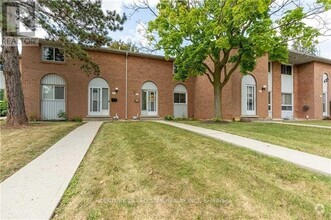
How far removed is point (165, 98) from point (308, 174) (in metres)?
15.3

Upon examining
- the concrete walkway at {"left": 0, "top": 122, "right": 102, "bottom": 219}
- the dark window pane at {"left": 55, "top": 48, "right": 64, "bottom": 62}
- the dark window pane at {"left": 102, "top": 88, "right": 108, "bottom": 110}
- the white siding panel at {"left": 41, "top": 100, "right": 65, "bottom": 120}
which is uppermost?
the dark window pane at {"left": 55, "top": 48, "right": 64, "bottom": 62}

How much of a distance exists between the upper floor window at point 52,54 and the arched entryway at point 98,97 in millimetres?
2651

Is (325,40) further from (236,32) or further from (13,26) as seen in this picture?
(13,26)

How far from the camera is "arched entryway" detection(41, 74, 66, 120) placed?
15.6 metres

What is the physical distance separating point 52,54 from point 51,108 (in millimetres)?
3735

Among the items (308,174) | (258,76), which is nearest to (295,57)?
(258,76)

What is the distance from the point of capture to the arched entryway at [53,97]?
15586 millimetres

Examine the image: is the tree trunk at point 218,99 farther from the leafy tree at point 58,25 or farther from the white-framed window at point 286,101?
the white-framed window at point 286,101

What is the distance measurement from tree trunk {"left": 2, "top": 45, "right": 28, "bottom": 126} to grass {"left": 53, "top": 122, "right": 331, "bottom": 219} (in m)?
7.57

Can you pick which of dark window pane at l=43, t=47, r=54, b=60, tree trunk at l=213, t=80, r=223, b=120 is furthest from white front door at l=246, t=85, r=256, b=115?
dark window pane at l=43, t=47, r=54, b=60

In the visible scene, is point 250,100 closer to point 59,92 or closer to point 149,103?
point 149,103

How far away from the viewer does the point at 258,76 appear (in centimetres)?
1869

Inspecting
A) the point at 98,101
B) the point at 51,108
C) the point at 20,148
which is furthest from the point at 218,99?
the point at 51,108

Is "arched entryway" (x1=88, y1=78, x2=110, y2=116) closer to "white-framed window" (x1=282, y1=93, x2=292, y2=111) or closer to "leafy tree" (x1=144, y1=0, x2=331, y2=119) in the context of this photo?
"leafy tree" (x1=144, y1=0, x2=331, y2=119)
